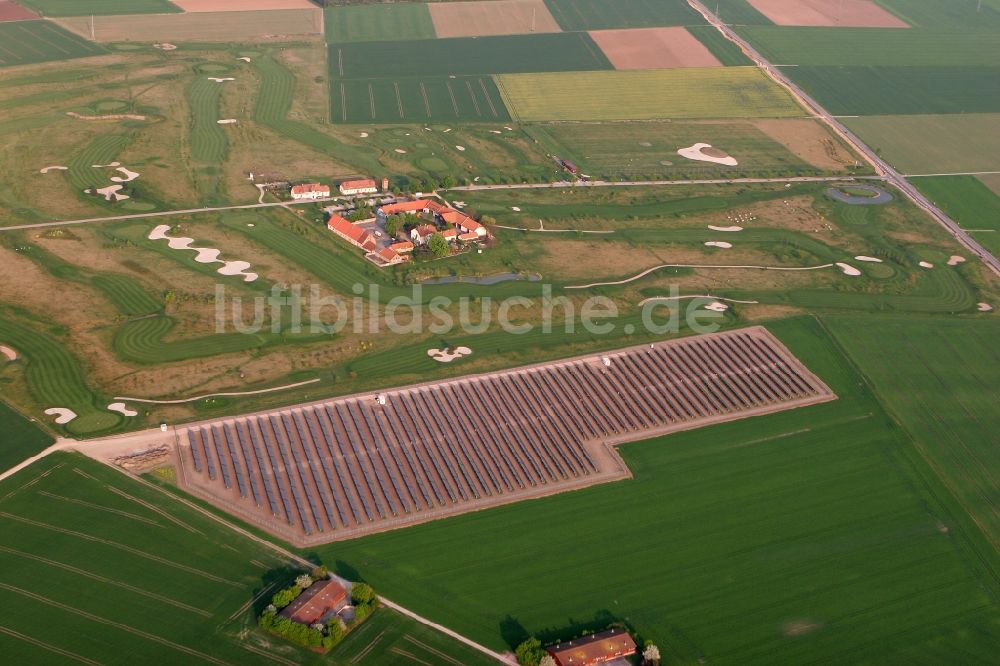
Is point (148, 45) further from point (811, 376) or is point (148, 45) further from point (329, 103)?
point (811, 376)

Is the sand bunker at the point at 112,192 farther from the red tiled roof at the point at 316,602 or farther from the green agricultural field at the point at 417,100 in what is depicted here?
the red tiled roof at the point at 316,602

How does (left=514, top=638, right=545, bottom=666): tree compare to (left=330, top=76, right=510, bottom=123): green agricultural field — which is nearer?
(left=514, top=638, right=545, bottom=666): tree

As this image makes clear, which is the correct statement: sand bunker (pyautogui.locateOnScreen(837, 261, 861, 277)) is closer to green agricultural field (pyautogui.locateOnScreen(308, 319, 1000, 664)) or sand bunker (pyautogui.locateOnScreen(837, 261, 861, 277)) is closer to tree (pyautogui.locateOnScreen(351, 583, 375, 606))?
green agricultural field (pyautogui.locateOnScreen(308, 319, 1000, 664))

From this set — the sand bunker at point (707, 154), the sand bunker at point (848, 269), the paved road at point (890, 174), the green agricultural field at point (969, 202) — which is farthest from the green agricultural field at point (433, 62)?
the sand bunker at point (848, 269)

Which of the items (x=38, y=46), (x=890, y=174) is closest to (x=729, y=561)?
(x=890, y=174)

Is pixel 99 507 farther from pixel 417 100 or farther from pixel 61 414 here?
pixel 417 100

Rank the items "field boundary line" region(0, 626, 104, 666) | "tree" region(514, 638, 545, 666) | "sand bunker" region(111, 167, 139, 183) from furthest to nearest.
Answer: "sand bunker" region(111, 167, 139, 183)
"tree" region(514, 638, 545, 666)
"field boundary line" region(0, 626, 104, 666)

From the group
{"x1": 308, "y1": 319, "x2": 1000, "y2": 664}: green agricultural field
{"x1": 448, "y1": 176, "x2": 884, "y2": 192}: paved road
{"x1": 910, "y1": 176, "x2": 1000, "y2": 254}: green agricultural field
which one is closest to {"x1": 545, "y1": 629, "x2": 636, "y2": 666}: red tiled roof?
{"x1": 308, "y1": 319, "x2": 1000, "y2": 664}: green agricultural field

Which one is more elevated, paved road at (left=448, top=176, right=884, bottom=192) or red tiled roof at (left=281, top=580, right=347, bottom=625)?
paved road at (left=448, top=176, right=884, bottom=192)
